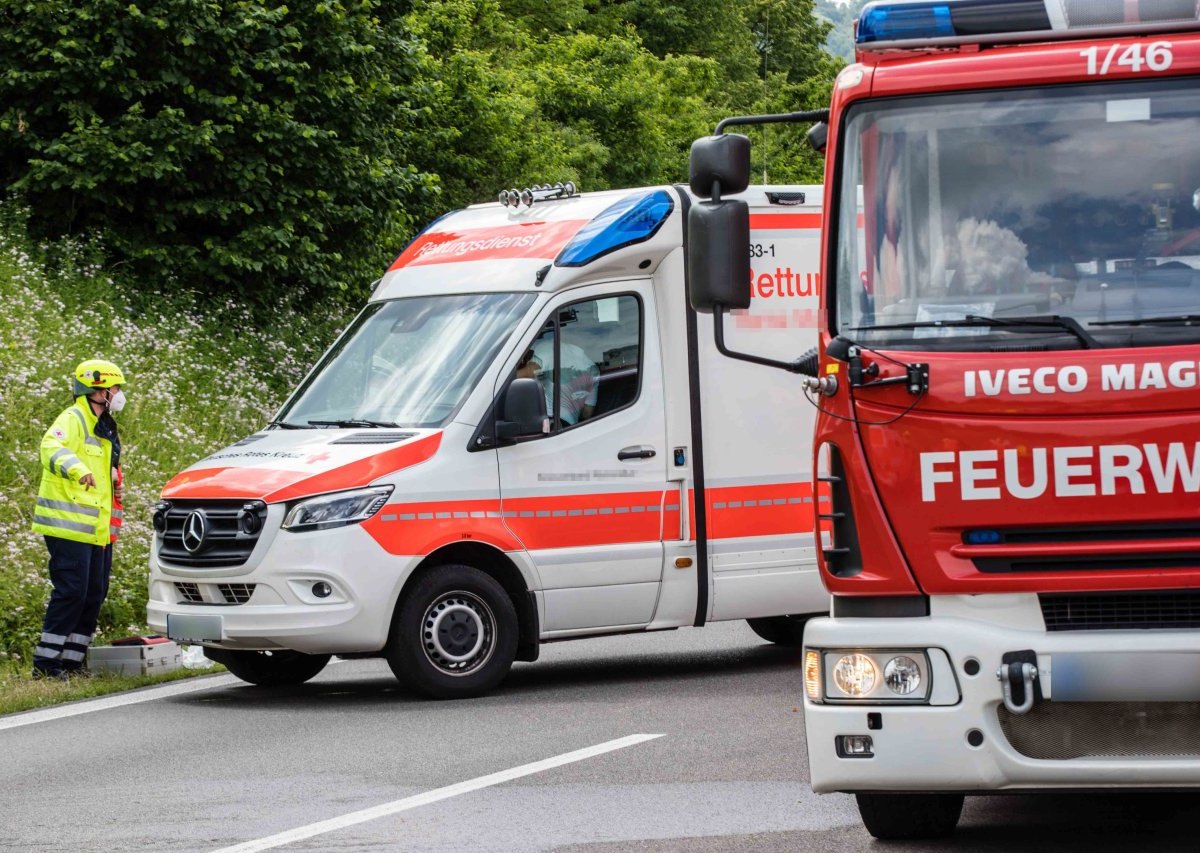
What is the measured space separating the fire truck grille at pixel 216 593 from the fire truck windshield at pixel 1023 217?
16.8ft

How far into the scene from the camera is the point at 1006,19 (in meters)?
6.73

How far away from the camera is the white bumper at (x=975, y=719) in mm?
5977

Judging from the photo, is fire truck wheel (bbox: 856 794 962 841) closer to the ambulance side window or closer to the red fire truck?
the red fire truck

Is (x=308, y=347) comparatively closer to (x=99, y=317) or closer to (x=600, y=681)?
(x=99, y=317)

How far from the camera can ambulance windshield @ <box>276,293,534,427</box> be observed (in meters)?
11.2

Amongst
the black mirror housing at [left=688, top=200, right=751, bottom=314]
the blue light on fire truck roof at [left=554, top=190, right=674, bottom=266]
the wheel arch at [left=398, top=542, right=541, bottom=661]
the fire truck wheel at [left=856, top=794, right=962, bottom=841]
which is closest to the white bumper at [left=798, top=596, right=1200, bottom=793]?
the fire truck wheel at [left=856, top=794, right=962, bottom=841]

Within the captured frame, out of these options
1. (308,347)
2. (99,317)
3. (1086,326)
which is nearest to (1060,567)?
(1086,326)

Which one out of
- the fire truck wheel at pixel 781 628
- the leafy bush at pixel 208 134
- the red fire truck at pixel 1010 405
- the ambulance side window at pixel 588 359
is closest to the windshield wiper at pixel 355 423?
the ambulance side window at pixel 588 359

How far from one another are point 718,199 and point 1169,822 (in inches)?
109

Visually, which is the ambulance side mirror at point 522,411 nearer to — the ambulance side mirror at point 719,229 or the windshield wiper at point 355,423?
the windshield wiper at point 355,423

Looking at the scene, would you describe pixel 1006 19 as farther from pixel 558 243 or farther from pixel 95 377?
pixel 95 377

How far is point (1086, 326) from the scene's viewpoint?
20.5 ft

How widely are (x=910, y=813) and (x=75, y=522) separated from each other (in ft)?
22.4

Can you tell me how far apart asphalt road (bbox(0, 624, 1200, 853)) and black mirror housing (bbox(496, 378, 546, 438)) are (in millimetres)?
1467
